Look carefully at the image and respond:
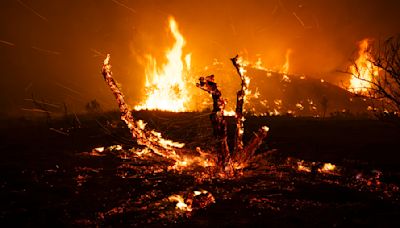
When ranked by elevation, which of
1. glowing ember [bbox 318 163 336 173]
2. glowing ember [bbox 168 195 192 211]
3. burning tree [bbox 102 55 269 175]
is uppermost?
burning tree [bbox 102 55 269 175]

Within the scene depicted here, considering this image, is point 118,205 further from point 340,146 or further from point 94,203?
point 340,146

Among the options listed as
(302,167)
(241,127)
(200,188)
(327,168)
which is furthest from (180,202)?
(327,168)

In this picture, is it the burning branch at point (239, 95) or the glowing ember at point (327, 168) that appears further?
the glowing ember at point (327, 168)

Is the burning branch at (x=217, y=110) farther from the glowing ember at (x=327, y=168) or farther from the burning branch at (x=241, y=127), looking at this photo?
the glowing ember at (x=327, y=168)

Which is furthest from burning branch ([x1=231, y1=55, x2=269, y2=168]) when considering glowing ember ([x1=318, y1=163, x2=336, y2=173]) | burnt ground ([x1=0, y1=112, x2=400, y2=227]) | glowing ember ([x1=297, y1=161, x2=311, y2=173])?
glowing ember ([x1=318, y1=163, x2=336, y2=173])

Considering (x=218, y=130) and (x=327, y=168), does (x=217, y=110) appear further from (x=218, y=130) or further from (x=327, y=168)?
(x=327, y=168)

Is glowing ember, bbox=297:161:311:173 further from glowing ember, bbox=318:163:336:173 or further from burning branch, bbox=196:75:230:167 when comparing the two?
burning branch, bbox=196:75:230:167

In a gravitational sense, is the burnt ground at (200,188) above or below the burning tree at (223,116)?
below

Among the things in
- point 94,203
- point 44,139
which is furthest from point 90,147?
point 94,203

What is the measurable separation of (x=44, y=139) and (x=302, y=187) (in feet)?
46.2

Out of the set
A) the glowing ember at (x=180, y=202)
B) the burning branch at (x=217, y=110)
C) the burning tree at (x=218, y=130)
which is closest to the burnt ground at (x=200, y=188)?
the glowing ember at (x=180, y=202)

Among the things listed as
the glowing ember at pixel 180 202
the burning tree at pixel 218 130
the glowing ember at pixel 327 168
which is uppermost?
the burning tree at pixel 218 130

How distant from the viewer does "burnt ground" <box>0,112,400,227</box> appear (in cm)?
642

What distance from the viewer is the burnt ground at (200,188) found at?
6.42 metres
